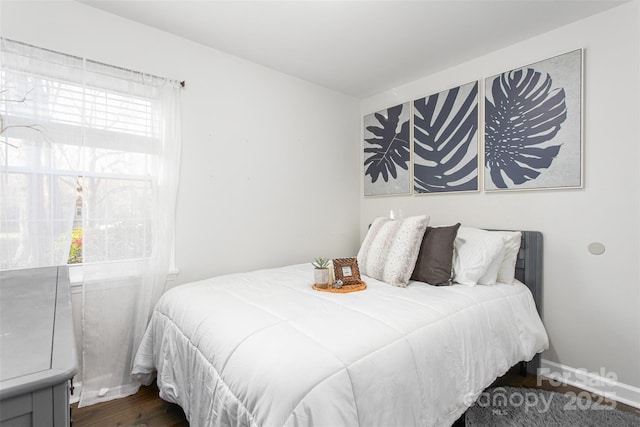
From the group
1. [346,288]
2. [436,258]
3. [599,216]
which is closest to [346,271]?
[346,288]

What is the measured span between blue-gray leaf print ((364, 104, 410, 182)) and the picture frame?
4.86ft

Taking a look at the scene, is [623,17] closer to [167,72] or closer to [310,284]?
[310,284]

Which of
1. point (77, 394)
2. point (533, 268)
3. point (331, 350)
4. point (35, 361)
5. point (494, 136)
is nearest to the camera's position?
point (35, 361)

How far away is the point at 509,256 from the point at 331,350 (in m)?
1.74

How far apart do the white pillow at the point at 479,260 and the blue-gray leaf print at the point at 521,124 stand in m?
0.59

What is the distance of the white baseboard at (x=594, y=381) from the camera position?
1.93 meters

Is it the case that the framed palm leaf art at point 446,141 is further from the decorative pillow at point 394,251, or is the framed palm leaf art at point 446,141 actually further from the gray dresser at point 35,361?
the gray dresser at point 35,361

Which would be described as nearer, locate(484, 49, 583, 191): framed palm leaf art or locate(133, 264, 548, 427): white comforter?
locate(133, 264, 548, 427): white comforter

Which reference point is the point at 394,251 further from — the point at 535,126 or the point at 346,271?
the point at 535,126

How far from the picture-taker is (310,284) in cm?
210

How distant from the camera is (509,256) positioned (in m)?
2.22

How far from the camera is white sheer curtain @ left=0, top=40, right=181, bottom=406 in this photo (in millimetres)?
1748

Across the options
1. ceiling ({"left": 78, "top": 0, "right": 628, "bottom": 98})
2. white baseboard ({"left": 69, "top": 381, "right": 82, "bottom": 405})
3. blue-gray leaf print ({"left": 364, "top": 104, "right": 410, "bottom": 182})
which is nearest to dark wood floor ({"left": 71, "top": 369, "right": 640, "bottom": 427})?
white baseboard ({"left": 69, "top": 381, "right": 82, "bottom": 405})

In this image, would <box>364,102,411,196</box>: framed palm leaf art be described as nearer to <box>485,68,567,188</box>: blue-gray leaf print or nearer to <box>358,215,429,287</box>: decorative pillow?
<box>485,68,567,188</box>: blue-gray leaf print
